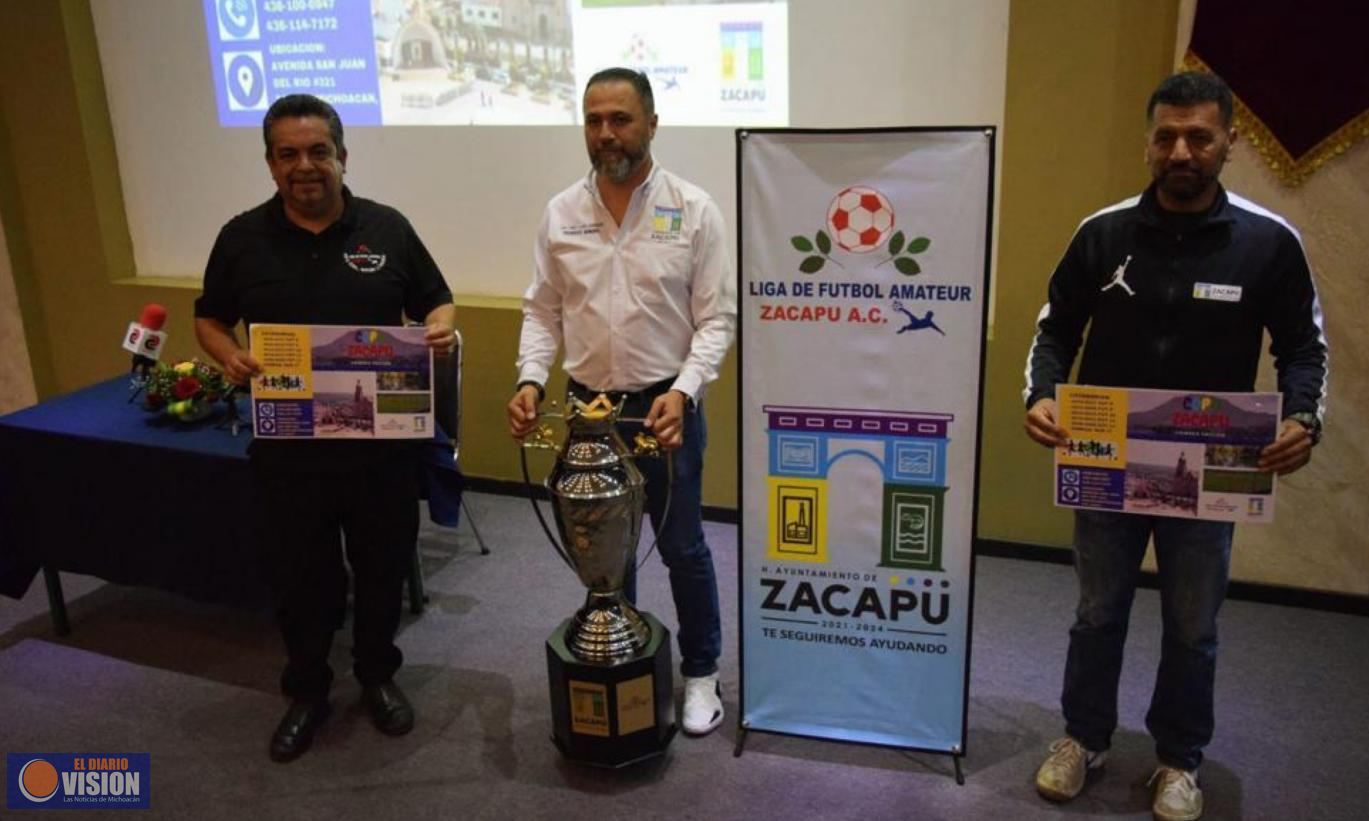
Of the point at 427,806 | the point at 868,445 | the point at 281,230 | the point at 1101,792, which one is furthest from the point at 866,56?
the point at 427,806

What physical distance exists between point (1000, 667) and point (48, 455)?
2736 millimetres

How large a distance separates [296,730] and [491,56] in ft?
8.20

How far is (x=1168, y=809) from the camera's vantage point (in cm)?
231

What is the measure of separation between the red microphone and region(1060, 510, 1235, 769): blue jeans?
2.62 metres

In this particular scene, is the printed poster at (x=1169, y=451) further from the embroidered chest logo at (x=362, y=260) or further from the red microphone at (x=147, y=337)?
the red microphone at (x=147, y=337)

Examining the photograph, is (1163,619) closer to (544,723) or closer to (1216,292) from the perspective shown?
(1216,292)

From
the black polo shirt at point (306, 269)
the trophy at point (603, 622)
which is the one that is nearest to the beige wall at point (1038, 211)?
the trophy at point (603, 622)

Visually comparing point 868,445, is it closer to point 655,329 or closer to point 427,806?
point 655,329

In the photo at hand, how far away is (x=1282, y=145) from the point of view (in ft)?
9.64

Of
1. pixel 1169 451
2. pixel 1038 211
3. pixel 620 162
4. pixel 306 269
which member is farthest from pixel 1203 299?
pixel 306 269

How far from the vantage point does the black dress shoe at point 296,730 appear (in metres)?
2.65

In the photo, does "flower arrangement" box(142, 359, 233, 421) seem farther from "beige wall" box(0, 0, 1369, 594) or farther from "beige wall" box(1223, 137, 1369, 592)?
"beige wall" box(1223, 137, 1369, 592)

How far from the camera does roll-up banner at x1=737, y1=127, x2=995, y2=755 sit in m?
2.15

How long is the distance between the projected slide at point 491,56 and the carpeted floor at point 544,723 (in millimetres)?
1707
